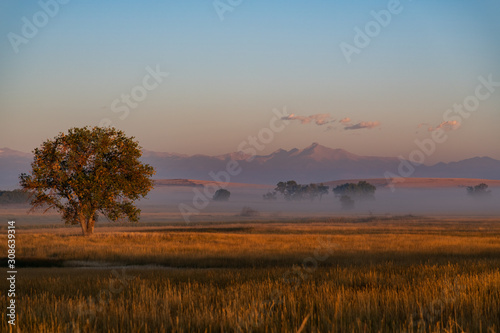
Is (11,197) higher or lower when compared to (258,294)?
higher

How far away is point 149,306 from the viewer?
11.2m

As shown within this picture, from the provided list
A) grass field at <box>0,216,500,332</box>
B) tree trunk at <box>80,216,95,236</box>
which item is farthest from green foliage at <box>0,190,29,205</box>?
grass field at <box>0,216,500,332</box>

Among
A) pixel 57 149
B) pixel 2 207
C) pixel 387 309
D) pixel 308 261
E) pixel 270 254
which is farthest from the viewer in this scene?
pixel 2 207

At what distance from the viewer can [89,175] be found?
48.8 m

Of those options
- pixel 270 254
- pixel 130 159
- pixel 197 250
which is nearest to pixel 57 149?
pixel 130 159

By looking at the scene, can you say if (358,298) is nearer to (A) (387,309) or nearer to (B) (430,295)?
(A) (387,309)

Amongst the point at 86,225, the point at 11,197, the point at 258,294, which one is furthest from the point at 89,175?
the point at 11,197

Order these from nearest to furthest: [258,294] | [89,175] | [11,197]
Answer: [258,294]
[89,175]
[11,197]

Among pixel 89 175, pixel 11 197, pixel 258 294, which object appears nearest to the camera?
pixel 258 294

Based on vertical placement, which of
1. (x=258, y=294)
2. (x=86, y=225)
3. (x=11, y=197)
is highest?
(x=11, y=197)

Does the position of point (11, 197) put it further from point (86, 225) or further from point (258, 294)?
point (258, 294)

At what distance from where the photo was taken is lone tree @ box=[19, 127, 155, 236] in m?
48.7

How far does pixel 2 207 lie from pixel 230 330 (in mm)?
194159

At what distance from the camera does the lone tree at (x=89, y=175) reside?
48.7m
